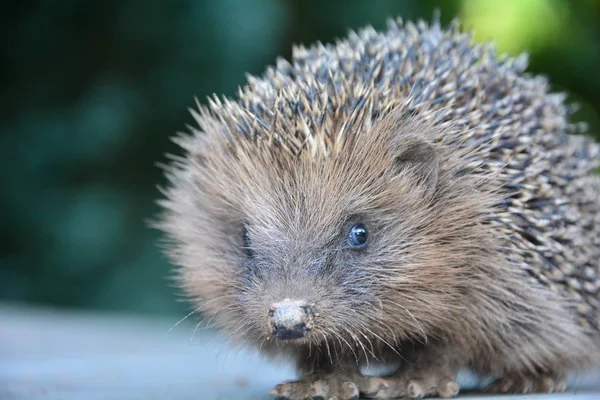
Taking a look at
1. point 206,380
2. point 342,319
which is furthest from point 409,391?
point 206,380

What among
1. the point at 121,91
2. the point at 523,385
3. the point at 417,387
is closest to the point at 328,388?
the point at 417,387

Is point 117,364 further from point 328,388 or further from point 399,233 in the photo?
point 399,233

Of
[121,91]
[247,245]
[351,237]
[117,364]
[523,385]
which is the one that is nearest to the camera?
[351,237]

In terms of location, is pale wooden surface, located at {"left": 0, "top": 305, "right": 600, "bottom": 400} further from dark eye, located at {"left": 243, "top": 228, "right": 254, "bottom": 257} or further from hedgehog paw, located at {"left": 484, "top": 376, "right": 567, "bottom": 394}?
dark eye, located at {"left": 243, "top": 228, "right": 254, "bottom": 257}

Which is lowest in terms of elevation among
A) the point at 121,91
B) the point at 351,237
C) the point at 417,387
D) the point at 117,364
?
the point at 417,387

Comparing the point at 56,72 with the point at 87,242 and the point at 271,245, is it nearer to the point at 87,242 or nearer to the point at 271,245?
the point at 87,242

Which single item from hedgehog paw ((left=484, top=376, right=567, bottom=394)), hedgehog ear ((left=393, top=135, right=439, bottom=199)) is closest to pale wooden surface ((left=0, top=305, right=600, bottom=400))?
hedgehog paw ((left=484, top=376, right=567, bottom=394))

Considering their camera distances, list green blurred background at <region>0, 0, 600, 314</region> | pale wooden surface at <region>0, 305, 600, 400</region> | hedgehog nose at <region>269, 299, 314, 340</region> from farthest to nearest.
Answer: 1. green blurred background at <region>0, 0, 600, 314</region>
2. pale wooden surface at <region>0, 305, 600, 400</region>
3. hedgehog nose at <region>269, 299, 314, 340</region>
